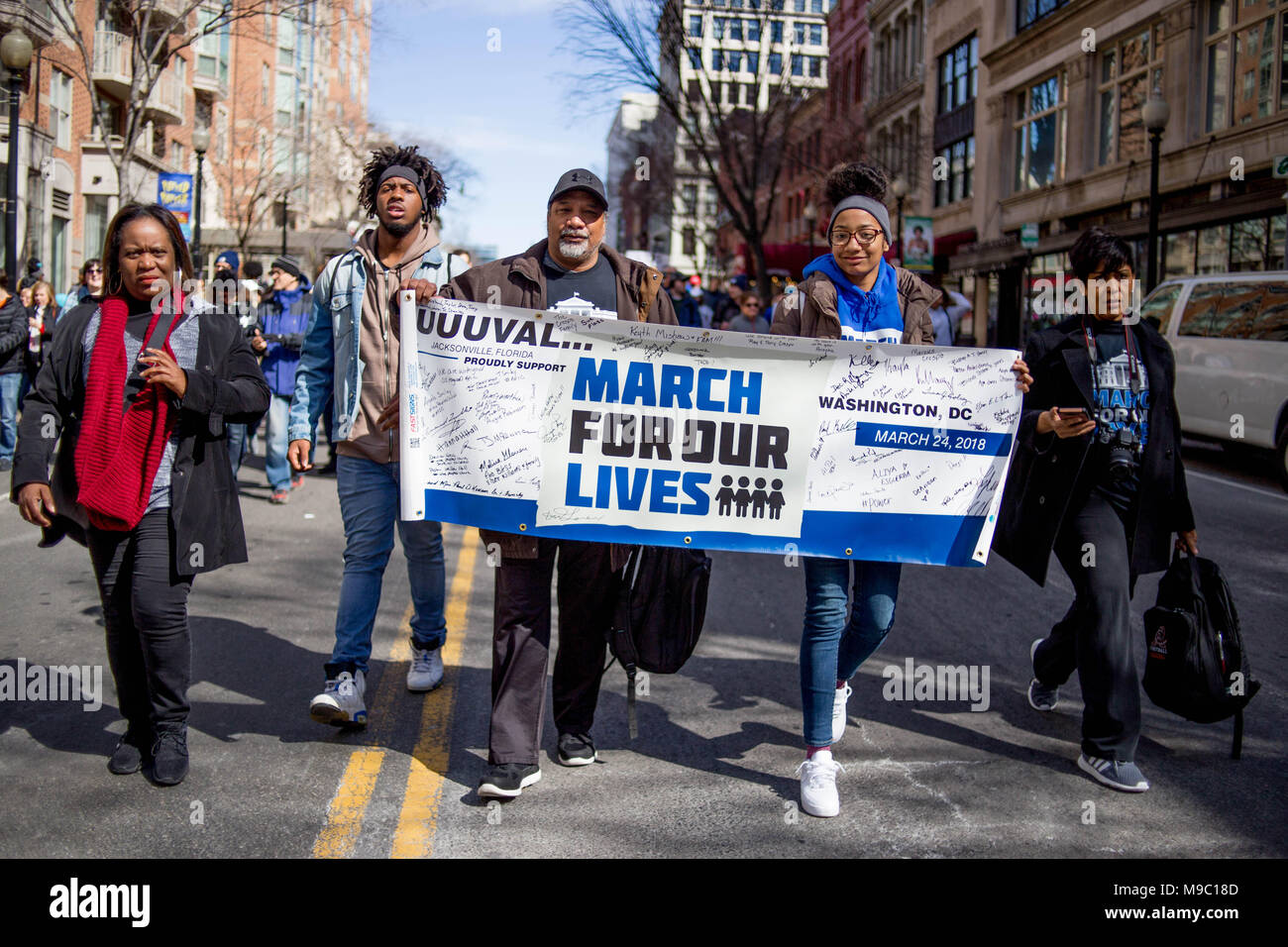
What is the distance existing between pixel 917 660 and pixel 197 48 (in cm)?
4739

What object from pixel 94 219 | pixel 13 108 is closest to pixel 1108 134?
pixel 13 108

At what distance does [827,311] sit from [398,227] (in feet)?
5.86

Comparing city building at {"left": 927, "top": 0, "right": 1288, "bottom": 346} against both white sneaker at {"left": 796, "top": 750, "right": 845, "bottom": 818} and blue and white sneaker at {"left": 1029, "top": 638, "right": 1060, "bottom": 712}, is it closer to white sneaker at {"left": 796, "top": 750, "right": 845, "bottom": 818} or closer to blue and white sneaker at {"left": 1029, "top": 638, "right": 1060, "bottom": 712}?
blue and white sneaker at {"left": 1029, "top": 638, "right": 1060, "bottom": 712}

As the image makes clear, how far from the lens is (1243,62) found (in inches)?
923

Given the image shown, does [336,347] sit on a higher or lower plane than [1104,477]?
higher

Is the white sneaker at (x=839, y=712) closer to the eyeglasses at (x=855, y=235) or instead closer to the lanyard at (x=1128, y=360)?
the lanyard at (x=1128, y=360)

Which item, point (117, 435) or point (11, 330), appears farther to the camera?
point (11, 330)

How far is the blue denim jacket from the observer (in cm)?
490

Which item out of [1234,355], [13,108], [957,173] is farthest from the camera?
[957,173]

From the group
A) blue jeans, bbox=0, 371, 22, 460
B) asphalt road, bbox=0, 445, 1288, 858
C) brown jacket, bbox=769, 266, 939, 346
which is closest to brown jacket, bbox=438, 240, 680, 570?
brown jacket, bbox=769, 266, 939, 346

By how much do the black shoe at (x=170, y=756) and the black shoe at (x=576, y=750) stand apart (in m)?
1.28

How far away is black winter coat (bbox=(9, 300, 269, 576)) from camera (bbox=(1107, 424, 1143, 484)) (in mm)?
3022

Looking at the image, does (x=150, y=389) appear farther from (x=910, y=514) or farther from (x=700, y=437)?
(x=910, y=514)

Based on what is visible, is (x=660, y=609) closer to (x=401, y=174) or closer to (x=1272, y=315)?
(x=401, y=174)
